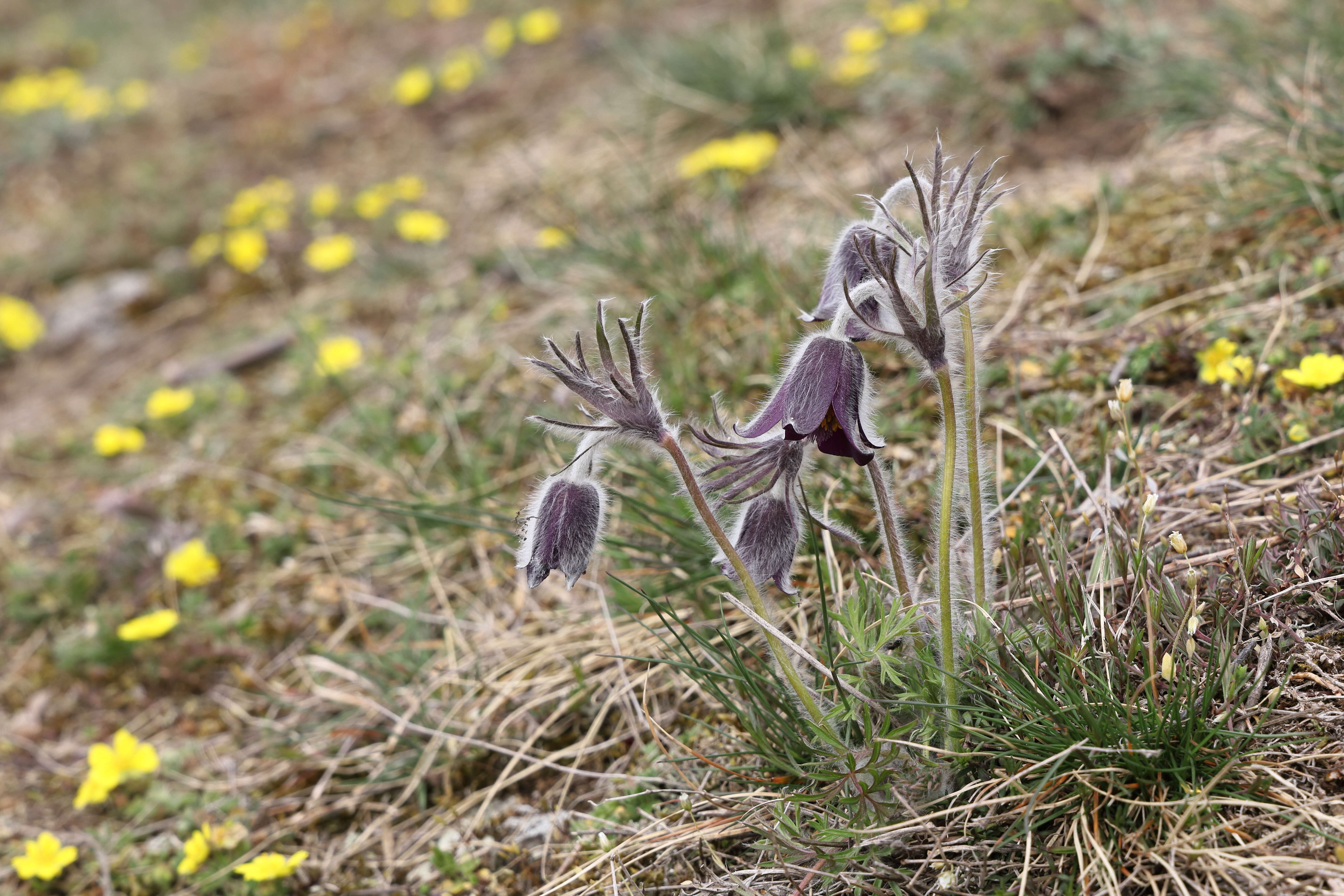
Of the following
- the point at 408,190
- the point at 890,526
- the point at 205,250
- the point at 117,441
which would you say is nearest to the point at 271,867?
the point at 890,526

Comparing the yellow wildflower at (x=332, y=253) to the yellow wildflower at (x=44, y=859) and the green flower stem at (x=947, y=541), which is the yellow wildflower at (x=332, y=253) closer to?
the yellow wildflower at (x=44, y=859)

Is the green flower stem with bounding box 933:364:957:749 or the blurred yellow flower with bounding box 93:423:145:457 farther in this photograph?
the blurred yellow flower with bounding box 93:423:145:457

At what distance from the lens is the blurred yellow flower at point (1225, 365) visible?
8.09 ft

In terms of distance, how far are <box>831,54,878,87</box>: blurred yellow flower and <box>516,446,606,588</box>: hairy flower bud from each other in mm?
3623

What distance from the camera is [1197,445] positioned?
2463mm

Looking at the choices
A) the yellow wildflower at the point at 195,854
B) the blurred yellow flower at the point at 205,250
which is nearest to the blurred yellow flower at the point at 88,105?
the blurred yellow flower at the point at 205,250

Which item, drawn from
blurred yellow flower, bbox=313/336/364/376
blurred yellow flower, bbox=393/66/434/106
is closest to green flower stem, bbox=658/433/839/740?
blurred yellow flower, bbox=313/336/364/376

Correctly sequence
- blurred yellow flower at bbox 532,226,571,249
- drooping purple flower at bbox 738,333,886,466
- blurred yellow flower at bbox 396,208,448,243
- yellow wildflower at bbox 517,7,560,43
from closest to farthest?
drooping purple flower at bbox 738,333,886,466
blurred yellow flower at bbox 532,226,571,249
blurred yellow flower at bbox 396,208,448,243
yellow wildflower at bbox 517,7,560,43

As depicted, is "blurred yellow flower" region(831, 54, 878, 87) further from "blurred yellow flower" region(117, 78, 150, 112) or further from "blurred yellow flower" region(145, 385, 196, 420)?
"blurred yellow flower" region(117, 78, 150, 112)

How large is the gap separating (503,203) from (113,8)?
7.29m

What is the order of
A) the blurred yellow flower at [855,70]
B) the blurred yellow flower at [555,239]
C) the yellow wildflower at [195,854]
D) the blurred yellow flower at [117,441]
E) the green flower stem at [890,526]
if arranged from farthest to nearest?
the blurred yellow flower at [855,70] → the blurred yellow flower at [555,239] → the blurred yellow flower at [117,441] → the yellow wildflower at [195,854] → the green flower stem at [890,526]

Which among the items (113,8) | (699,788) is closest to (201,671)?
(699,788)

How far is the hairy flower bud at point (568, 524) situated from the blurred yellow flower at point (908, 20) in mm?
3953

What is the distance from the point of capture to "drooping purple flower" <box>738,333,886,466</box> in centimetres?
162
